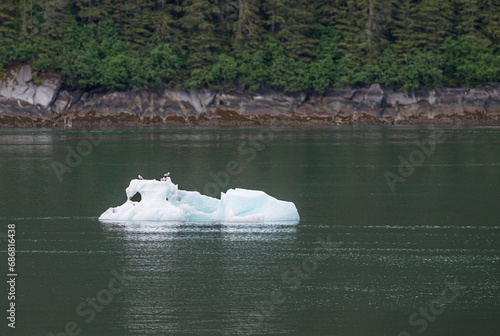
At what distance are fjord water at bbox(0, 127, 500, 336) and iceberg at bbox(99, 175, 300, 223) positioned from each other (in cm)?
69

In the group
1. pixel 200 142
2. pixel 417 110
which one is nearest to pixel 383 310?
pixel 200 142

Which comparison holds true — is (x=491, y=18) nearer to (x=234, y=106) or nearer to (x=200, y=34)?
(x=234, y=106)

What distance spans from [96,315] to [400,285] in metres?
9.16

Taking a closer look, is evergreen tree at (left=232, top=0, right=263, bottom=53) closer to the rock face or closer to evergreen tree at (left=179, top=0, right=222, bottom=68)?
evergreen tree at (left=179, top=0, right=222, bottom=68)

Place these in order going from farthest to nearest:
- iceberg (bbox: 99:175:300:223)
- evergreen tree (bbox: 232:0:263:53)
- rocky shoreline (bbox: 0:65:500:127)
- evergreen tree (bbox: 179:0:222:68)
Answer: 1. evergreen tree (bbox: 232:0:263:53)
2. evergreen tree (bbox: 179:0:222:68)
3. rocky shoreline (bbox: 0:65:500:127)
4. iceberg (bbox: 99:175:300:223)

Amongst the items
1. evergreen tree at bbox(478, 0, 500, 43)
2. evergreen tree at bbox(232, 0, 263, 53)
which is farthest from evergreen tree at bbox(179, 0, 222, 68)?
evergreen tree at bbox(478, 0, 500, 43)

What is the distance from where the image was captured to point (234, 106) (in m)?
106

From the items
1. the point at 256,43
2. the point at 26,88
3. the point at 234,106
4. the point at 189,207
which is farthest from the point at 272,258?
the point at 256,43

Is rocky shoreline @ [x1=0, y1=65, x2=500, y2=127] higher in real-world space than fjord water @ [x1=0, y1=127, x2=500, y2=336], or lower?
higher

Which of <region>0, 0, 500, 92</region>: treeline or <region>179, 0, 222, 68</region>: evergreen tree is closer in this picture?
<region>0, 0, 500, 92</region>: treeline

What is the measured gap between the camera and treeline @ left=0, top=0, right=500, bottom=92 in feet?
346

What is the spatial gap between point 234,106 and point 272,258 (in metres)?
78.3

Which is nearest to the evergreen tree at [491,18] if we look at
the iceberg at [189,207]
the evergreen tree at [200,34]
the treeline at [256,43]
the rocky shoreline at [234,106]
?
the treeline at [256,43]

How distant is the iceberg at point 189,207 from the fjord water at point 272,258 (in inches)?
27.2
